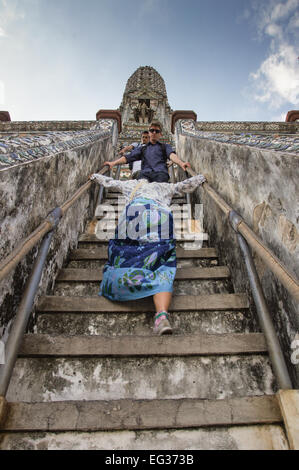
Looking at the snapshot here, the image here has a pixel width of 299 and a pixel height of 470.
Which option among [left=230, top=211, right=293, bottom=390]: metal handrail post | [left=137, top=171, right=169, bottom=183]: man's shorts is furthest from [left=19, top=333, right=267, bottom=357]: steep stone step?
[left=137, top=171, right=169, bottom=183]: man's shorts

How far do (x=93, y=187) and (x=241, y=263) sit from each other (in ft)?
7.60

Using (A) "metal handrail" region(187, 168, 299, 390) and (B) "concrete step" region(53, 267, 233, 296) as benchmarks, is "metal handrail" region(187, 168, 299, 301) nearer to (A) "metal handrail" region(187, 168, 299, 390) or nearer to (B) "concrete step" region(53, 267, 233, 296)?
(A) "metal handrail" region(187, 168, 299, 390)

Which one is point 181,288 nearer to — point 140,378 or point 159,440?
point 140,378

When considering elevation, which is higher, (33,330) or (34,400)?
(33,330)

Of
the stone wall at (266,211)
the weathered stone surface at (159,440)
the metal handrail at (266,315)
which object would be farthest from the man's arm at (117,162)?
the weathered stone surface at (159,440)

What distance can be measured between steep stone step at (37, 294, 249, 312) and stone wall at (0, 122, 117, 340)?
0.15 metres

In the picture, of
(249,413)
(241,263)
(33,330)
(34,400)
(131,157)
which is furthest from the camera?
(131,157)

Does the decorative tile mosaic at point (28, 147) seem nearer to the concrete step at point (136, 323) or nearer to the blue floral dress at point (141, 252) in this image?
the blue floral dress at point (141, 252)

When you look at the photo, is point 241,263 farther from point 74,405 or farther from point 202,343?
point 74,405

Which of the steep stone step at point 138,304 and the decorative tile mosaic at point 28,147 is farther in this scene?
the steep stone step at point 138,304

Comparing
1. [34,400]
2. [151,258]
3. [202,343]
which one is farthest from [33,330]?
[202,343]

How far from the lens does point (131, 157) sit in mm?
3383

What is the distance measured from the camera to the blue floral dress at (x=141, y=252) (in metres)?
1.74

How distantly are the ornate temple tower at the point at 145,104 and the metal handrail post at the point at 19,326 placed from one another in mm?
11296
